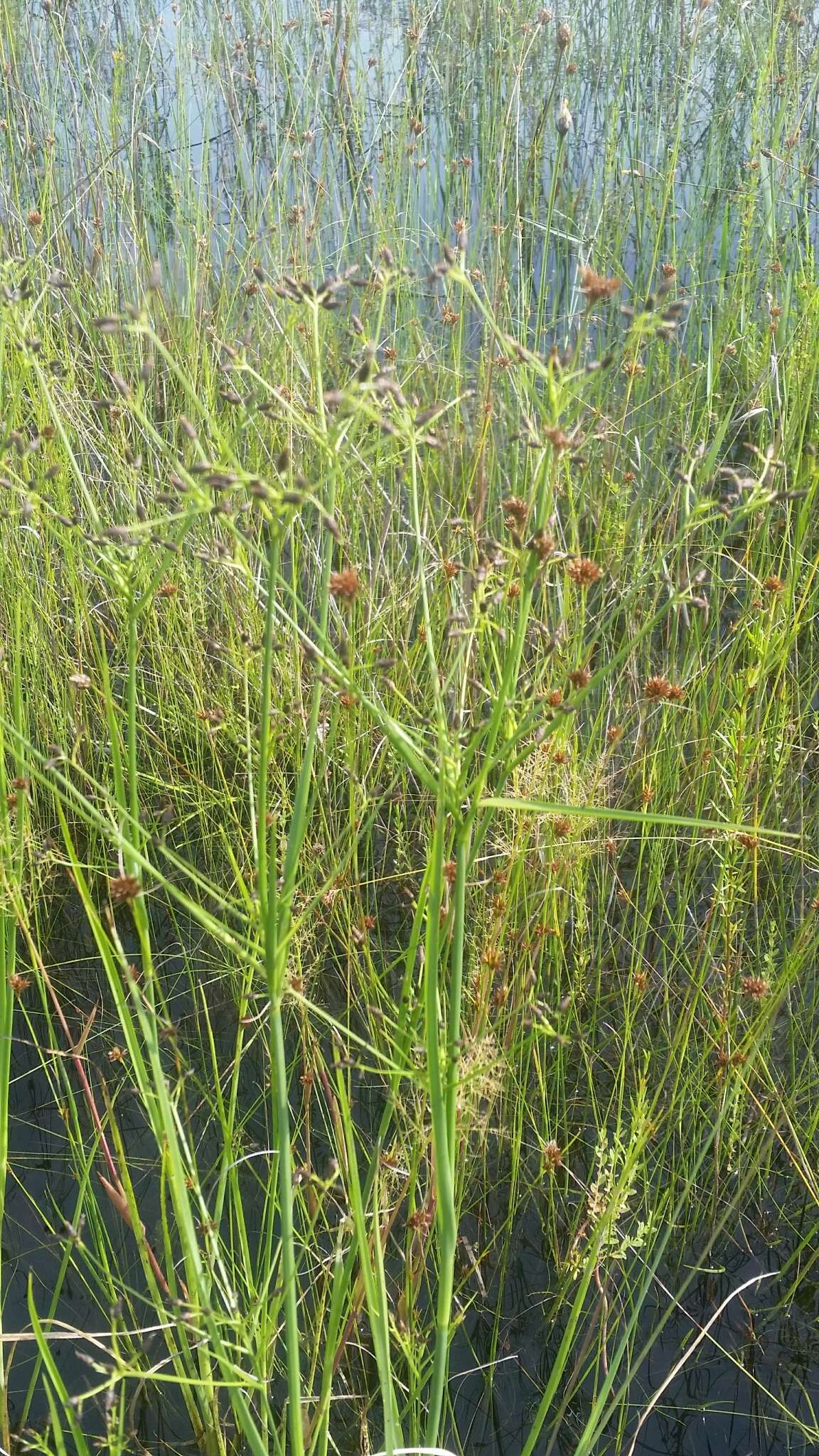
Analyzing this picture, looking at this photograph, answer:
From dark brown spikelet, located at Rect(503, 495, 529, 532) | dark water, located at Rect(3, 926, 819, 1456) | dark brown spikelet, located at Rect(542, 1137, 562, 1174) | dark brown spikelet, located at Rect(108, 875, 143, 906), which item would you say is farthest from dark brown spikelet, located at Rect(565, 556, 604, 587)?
dark water, located at Rect(3, 926, 819, 1456)

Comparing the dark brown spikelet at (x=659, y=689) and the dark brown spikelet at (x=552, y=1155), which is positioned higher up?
the dark brown spikelet at (x=659, y=689)

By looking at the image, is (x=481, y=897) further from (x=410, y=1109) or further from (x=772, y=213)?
(x=772, y=213)

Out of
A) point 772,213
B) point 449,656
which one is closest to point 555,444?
point 449,656

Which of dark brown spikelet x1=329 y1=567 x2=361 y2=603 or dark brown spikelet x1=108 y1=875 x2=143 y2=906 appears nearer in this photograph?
dark brown spikelet x1=329 y1=567 x2=361 y2=603

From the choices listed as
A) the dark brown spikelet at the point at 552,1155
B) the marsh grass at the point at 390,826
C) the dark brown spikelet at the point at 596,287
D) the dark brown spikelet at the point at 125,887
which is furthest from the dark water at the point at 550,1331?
the dark brown spikelet at the point at 596,287

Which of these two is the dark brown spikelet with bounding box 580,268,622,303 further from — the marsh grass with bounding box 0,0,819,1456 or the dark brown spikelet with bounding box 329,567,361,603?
the dark brown spikelet with bounding box 329,567,361,603

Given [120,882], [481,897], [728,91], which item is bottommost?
[481,897]

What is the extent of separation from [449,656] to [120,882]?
4.82 feet

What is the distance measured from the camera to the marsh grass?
88cm

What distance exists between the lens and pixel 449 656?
2.27 metres

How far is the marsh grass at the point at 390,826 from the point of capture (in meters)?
0.88

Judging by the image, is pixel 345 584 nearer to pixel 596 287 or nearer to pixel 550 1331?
pixel 596 287

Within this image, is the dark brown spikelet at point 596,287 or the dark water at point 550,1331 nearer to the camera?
the dark brown spikelet at point 596,287

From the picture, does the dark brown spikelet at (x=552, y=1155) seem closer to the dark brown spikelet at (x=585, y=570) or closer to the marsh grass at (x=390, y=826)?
the marsh grass at (x=390, y=826)
